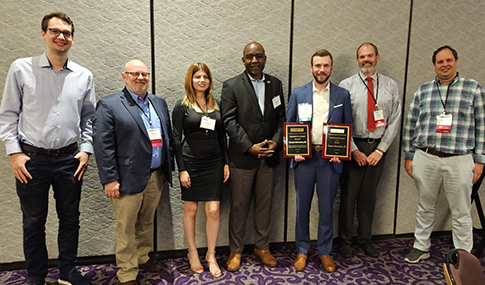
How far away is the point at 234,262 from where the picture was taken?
2.61 meters

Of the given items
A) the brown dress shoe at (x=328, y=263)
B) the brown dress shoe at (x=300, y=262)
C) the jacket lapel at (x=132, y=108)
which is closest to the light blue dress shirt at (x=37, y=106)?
the jacket lapel at (x=132, y=108)

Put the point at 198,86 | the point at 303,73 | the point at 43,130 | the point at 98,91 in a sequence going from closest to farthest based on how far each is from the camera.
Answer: the point at 43,130
the point at 198,86
the point at 98,91
the point at 303,73

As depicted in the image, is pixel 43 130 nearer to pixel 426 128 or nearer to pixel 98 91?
pixel 98 91

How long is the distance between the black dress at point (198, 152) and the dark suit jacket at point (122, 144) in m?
0.30

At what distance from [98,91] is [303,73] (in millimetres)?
1825

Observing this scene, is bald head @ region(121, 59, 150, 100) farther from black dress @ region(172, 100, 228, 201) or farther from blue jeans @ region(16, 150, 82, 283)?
blue jeans @ region(16, 150, 82, 283)

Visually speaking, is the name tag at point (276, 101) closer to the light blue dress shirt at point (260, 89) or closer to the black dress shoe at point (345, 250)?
the light blue dress shirt at point (260, 89)

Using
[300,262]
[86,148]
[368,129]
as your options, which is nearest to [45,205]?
[86,148]

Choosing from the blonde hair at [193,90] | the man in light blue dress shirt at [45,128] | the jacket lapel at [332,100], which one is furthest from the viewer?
the jacket lapel at [332,100]

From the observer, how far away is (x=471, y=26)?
123 inches

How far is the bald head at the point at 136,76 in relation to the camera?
2.17 metres

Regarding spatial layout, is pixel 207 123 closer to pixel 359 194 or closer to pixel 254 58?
pixel 254 58

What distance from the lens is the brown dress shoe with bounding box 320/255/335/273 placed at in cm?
257

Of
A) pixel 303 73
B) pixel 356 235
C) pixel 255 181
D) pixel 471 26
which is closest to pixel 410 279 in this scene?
pixel 356 235
